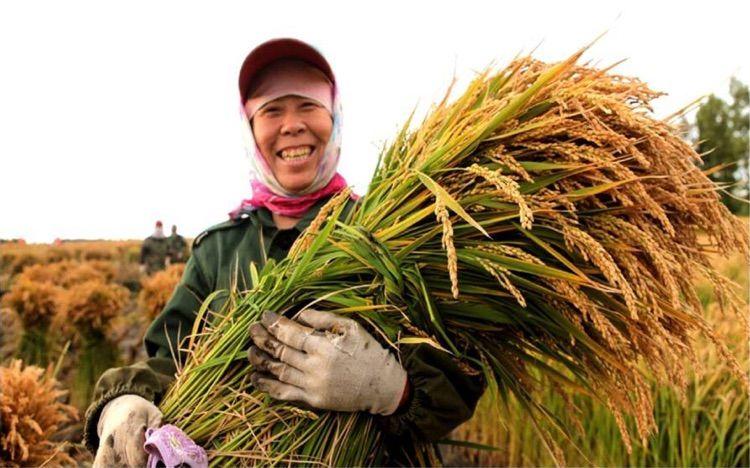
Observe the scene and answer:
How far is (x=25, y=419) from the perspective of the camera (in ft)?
10.0

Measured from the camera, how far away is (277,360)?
1.70 meters

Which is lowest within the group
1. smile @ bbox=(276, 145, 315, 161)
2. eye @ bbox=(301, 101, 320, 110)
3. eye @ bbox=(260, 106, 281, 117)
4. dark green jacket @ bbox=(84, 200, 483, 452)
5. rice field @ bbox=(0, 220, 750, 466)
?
rice field @ bbox=(0, 220, 750, 466)

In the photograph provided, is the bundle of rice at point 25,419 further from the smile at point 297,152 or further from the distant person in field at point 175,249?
the distant person in field at point 175,249

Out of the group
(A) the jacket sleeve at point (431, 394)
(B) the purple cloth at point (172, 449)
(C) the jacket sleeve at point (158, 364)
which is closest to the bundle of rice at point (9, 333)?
(C) the jacket sleeve at point (158, 364)

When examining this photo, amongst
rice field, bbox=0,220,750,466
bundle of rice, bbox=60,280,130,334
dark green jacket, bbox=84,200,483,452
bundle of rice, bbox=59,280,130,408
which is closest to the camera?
dark green jacket, bbox=84,200,483,452

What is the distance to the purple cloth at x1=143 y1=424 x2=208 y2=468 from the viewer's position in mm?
1564

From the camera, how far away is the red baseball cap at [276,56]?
2441 millimetres

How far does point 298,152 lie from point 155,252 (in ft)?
29.1

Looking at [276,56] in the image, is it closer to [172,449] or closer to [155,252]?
[172,449]

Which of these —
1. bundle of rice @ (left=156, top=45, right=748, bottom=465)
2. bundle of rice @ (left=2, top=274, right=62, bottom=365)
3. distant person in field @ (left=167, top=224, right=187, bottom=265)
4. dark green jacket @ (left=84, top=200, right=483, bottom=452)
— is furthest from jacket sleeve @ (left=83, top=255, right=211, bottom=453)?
distant person in field @ (left=167, top=224, right=187, bottom=265)

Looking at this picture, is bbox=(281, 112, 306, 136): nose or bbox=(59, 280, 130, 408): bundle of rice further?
bbox=(59, 280, 130, 408): bundle of rice

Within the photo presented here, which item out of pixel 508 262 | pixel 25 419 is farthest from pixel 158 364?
pixel 25 419

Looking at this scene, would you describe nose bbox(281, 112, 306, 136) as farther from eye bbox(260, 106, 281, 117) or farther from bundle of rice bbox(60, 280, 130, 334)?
bundle of rice bbox(60, 280, 130, 334)

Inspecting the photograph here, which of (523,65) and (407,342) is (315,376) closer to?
(407,342)
